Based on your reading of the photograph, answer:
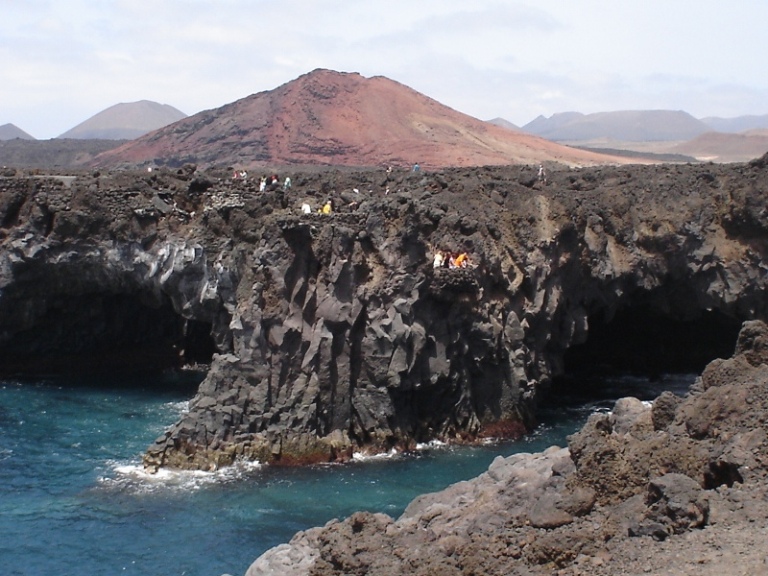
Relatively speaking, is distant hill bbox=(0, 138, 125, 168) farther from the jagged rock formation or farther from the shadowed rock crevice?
the shadowed rock crevice

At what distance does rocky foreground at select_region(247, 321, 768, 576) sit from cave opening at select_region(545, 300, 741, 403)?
30.1 meters

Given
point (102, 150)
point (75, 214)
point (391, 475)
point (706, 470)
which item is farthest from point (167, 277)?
point (102, 150)

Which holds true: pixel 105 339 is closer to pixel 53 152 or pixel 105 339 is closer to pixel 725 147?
pixel 53 152

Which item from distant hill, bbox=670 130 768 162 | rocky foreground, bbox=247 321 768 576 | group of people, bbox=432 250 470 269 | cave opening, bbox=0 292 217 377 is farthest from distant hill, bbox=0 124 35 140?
rocky foreground, bbox=247 321 768 576

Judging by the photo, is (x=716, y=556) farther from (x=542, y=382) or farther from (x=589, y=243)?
(x=589, y=243)

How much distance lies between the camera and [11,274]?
1880 inches

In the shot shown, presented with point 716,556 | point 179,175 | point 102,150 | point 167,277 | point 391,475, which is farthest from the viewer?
point 102,150

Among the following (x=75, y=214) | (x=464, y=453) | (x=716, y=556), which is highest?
(x=75, y=214)

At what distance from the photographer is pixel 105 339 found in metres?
53.8

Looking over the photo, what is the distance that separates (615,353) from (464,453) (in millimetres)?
19200

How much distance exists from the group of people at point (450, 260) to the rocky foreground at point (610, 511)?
1791cm

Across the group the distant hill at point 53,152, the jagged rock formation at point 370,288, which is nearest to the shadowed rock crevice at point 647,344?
the jagged rock formation at point 370,288

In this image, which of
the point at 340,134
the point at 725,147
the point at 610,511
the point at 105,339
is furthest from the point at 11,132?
the point at 610,511

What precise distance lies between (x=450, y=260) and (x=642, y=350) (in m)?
19.4
